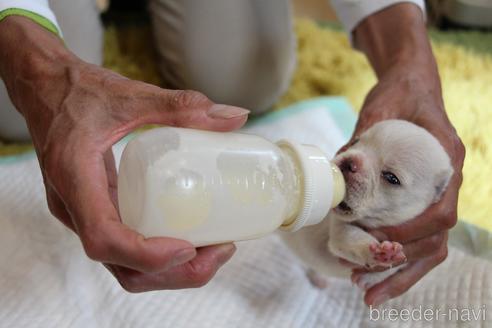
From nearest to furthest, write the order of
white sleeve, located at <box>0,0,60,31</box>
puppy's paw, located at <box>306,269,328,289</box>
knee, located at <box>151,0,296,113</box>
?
white sleeve, located at <box>0,0,60,31</box> < puppy's paw, located at <box>306,269,328,289</box> < knee, located at <box>151,0,296,113</box>

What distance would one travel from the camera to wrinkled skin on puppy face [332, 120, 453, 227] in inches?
36.8

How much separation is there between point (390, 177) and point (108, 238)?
0.53 metres

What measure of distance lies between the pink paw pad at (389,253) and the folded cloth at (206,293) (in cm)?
27

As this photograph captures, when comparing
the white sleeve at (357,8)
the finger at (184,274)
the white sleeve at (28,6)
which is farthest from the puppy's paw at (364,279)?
the white sleeve at (28,6)

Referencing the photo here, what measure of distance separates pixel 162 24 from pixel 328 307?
981 millimetres

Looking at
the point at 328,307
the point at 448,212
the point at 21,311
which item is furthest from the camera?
the point at 328,307

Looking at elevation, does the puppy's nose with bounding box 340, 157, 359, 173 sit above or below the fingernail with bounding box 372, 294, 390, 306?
above

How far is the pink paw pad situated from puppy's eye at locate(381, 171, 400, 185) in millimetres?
130

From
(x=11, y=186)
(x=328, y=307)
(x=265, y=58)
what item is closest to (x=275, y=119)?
(x=265, y=58)

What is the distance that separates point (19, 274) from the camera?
1.13 metres

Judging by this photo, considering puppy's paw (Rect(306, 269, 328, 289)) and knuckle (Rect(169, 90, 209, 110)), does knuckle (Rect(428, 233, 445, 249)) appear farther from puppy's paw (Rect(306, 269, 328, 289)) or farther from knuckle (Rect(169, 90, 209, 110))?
knuckle (Rect(169, 90, 209, 110))

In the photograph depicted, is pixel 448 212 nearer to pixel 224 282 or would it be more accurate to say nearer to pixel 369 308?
pixel 369 308

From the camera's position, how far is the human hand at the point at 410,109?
950mm

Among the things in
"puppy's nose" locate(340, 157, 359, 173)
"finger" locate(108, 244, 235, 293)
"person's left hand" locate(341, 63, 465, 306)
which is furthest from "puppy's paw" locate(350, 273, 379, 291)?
"finger" locate(108, 244, 235, 293)
